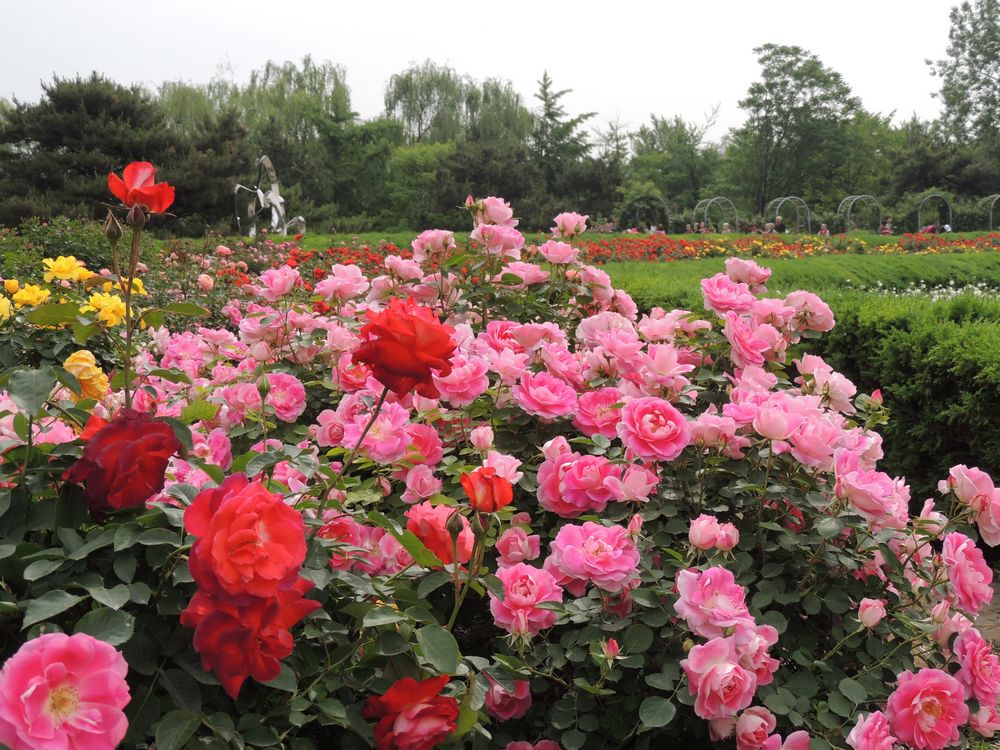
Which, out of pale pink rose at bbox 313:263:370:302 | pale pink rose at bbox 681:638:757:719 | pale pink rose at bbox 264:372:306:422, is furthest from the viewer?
pale pink rose at bbox 313:263:370:302

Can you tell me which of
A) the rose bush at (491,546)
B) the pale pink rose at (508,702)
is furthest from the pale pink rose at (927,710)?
the pale pink rose at (508,702)

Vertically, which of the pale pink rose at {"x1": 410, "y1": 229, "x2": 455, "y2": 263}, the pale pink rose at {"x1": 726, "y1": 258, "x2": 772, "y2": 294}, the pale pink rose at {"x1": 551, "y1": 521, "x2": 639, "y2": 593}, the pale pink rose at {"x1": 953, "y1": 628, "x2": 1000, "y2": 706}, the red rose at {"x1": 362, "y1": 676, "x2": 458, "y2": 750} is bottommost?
the pale pink rose at {"x1": 953, "y1": 628, "x2": 1000, "y2": 706}

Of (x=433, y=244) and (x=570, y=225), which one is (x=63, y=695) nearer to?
(x=433, y=244)

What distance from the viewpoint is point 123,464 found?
0.86 m

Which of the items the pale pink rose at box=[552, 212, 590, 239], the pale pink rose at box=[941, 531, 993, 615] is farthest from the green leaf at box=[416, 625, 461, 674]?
the pale pink rose at box=[552, 212, 590, 239]

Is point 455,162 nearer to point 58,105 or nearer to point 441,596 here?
point 58,105

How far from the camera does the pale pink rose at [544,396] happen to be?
160 centimetres

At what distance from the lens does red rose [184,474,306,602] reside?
750mm

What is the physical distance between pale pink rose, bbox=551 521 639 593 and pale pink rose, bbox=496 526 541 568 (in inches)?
4.3

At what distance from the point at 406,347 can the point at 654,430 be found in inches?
23.1

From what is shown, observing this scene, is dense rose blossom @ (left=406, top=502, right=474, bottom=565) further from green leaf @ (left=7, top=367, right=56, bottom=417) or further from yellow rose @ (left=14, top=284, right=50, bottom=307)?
yellow rose @ (left=14, top=284, right=50, bottom=307)

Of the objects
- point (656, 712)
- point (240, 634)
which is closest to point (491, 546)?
point (656, 712)

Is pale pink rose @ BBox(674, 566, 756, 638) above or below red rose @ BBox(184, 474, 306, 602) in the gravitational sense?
below

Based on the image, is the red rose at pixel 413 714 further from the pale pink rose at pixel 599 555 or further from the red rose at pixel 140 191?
the red rose at pixel 140 191
